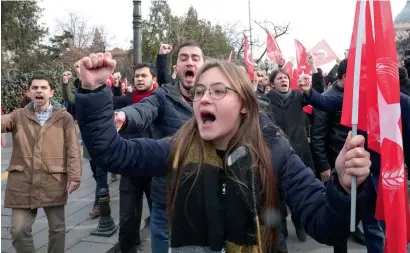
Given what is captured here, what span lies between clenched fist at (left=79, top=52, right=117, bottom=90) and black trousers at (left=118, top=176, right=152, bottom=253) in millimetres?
2428

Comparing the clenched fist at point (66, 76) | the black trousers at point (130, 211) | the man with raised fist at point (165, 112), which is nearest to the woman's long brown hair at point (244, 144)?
the man with raised fist at point (165, 112)

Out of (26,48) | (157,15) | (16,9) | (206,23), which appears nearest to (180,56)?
(16,9)

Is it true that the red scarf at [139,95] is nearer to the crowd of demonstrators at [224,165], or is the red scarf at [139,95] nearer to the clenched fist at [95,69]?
the crowd of demonstrators at [224,165]

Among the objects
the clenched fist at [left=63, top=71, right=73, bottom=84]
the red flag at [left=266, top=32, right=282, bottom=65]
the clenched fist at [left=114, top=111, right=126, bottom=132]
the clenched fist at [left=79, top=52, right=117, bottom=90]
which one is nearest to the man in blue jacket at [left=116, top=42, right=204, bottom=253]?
the clenched fist at [left=114, top=111, right=126, bottom=132]

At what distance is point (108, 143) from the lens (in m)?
1.79

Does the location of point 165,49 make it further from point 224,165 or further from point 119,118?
point 224,165

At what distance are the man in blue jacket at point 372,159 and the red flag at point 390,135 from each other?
171mm

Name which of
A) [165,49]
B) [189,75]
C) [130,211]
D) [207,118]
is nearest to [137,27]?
[165,49]

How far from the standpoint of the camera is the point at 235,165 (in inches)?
69.8

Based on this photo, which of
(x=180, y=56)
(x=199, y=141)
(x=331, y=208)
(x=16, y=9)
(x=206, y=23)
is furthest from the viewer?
(x=206, y=23)

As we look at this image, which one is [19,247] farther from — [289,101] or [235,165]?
[289,101]

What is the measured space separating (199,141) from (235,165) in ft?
0.80

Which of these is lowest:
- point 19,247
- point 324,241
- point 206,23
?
point 19,247

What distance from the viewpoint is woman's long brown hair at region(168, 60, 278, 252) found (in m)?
1.75
